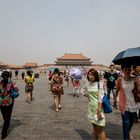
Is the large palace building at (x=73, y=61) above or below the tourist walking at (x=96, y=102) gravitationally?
above

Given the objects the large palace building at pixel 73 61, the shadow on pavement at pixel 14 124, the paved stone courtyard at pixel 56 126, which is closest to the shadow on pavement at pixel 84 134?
the paved stone courtyard at pixel 56 126

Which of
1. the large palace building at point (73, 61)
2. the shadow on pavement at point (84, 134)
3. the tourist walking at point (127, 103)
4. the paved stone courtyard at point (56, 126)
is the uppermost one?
→ the large palace building at point (73, 61)

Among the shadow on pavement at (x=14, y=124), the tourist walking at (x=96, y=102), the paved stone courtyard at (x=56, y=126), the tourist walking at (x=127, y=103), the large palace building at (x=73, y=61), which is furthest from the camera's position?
the large palace building at (x=73, y=61)

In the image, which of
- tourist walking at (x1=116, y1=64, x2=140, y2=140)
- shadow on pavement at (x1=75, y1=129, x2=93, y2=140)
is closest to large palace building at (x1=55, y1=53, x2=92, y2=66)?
shadow on pavement at (x1=75, y1=129, x2=93, y2=140)

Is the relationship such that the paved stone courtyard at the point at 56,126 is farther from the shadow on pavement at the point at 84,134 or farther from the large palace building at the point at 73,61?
the large palace building at the point at 73,61

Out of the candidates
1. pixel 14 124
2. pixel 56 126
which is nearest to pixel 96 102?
pixel 56 126

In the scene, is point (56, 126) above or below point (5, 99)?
below

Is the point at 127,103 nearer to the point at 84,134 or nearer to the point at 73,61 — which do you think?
the point at 84,134

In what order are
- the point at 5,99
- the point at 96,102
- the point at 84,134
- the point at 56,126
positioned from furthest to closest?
the point at 56,126
the point at 84,134
the point at 5,99
the point at 96,102

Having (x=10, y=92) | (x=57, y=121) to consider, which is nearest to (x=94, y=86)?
(x=10, y=92)

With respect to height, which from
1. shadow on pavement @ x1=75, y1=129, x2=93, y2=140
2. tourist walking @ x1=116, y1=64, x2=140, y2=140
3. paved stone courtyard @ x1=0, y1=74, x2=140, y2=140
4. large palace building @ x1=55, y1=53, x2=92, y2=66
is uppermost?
large palace building @ x1=55, y1=53, x2=92, y2=66

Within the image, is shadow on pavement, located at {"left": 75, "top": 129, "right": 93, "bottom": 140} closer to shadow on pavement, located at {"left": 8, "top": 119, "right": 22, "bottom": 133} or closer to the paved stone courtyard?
the paved stone courtyard

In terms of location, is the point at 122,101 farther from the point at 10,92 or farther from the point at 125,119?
the point at 10,92

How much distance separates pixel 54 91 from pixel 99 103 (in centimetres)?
428
